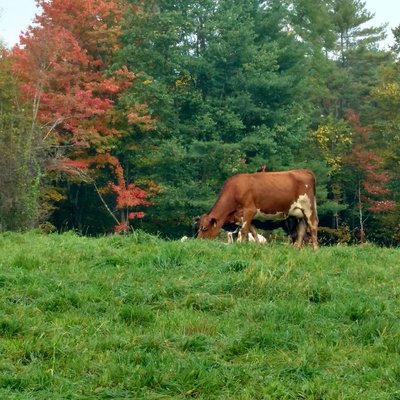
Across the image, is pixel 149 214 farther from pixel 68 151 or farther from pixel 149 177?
pixel 68 151

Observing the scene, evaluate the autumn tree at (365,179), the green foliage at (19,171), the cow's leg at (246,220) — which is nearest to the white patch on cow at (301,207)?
the cow's leg at (246,220)

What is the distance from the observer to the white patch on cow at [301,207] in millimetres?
14570

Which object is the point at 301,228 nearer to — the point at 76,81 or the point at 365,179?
the point at 76,81

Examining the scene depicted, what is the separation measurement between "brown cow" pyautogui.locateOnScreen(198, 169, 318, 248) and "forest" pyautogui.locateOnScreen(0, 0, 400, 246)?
30.1 feet

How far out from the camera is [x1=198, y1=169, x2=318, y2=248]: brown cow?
46.9 ft

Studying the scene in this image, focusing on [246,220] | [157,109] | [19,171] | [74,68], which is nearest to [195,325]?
[246,220]

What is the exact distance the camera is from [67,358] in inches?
222

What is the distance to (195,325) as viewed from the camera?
6.56 meters

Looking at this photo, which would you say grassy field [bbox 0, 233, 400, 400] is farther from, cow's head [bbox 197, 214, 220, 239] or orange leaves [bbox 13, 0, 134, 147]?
orange leaves [bbox 13, 0, 134, 147]

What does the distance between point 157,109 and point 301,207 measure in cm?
1573

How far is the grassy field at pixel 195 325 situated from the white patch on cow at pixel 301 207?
14.7ft

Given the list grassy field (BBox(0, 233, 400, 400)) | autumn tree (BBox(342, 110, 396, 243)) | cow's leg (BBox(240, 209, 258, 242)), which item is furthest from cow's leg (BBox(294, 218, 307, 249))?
autumn tree (BBox(342, 110, 396, 243))

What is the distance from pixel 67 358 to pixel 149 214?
23921mm

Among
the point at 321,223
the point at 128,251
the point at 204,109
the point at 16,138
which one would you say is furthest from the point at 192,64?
the point at 128,251
